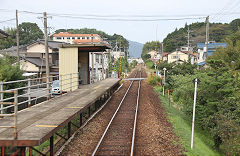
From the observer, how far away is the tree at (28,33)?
64.5 metres

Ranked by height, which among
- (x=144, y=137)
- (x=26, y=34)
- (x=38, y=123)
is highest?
(x=26, y=34)

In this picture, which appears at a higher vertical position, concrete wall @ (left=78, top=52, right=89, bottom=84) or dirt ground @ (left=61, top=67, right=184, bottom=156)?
concrete wall @ (left=78, top=52, right=89, bottom=84)

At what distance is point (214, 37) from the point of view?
2643 inches

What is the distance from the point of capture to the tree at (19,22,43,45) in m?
64.5

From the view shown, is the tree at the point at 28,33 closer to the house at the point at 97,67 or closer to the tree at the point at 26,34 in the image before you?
the tree at the point at 26,34

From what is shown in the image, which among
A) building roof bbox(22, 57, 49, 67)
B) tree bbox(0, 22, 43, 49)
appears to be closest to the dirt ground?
building roof bbox(22, 57, 49, 67)

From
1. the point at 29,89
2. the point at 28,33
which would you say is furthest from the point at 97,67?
the point at 28,33

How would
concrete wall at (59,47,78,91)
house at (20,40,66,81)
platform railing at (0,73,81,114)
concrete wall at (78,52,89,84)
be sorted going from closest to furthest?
platform railing at (0,73,81,114), concrete wall at (59,47,78,91), concrete wall at (78,52,89,84), house at (20,40,66,81)

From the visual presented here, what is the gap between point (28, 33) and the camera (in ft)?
225

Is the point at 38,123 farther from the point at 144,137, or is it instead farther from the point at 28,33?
the point at 28,33

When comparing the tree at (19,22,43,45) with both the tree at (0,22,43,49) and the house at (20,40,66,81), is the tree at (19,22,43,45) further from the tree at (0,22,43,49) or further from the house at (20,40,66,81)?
the house at (20,40,66,81)

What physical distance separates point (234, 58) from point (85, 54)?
12895mm

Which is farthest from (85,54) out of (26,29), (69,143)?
(26,29)

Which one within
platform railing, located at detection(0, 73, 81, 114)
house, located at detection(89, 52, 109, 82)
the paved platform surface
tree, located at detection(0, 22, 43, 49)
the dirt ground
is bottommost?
the dirt ground
